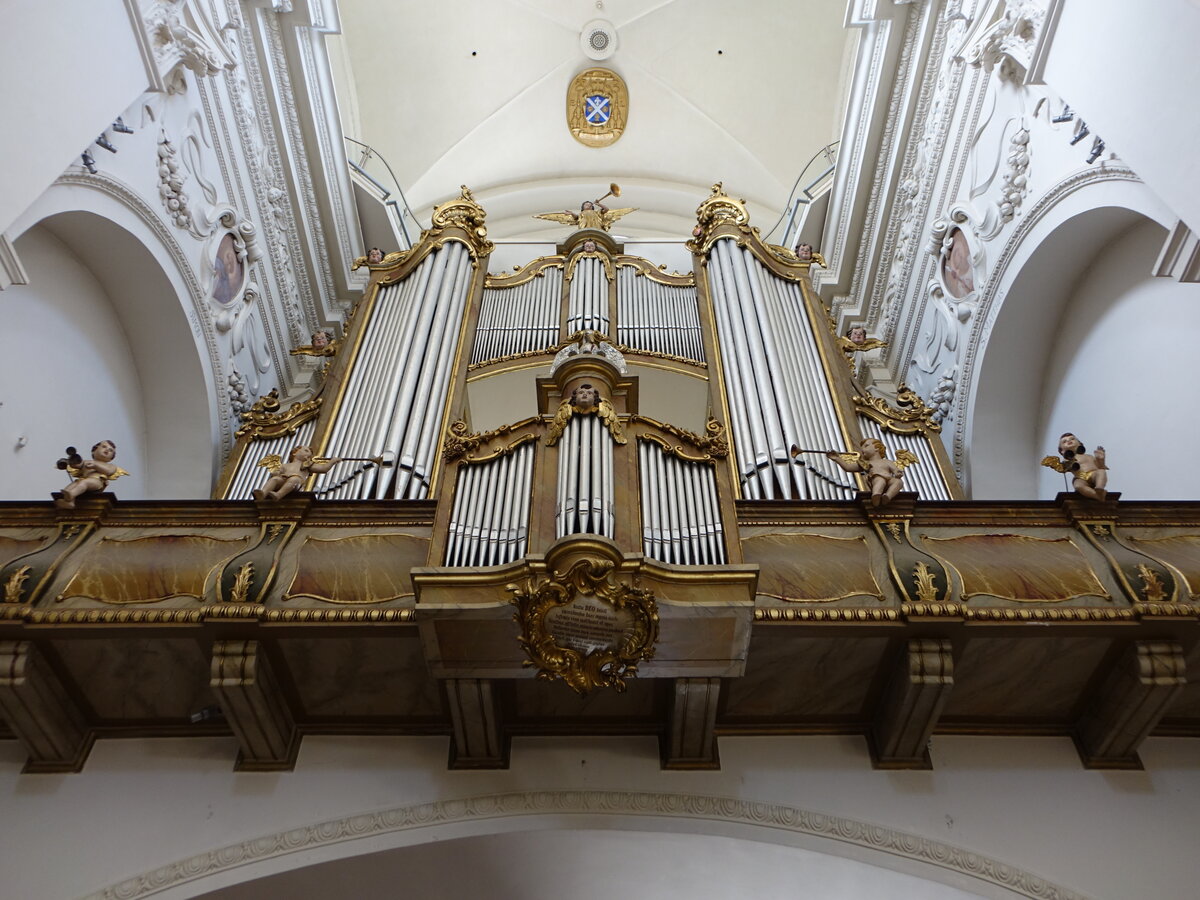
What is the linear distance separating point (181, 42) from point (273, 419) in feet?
10.0

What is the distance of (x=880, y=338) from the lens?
430 inches

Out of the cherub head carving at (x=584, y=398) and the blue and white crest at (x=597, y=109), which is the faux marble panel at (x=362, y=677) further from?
the blue and white crest at (x=597, y=109)

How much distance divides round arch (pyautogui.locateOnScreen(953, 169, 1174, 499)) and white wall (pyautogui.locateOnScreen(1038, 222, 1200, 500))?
0.12m

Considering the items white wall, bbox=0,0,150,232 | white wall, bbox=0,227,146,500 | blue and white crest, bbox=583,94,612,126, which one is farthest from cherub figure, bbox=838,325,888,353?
blue and white crest, bbox=583,94,612,126

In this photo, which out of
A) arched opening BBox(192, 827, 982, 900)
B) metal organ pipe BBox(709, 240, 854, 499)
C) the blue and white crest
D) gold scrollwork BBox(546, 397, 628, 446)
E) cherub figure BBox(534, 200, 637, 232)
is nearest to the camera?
arched opening BBox(192, 827, 982, 900)

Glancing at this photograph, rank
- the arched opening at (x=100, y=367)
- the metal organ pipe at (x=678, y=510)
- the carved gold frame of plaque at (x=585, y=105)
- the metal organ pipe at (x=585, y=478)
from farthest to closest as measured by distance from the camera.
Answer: the carved gold frame of plaque at (x=585, y=105), the arched opening at (x=100, y=367), the metal organ pipe at (x=678, y=510), the metal organ pipe at (x=585, y=478)

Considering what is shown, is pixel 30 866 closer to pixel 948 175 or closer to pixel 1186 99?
pixel 1186 99

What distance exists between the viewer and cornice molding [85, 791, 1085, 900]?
5266 millimetres

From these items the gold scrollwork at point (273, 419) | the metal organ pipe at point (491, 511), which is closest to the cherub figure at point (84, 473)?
the gold scrollwork at point (273, 419)

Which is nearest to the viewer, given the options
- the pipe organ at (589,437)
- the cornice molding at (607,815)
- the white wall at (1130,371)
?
the pipe organ at (589,437)

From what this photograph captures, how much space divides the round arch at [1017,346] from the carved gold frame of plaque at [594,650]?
4810 millimetres

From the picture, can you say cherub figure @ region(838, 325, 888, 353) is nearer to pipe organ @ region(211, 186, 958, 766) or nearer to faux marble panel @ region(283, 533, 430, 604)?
pipe organ @ region(211, 186, 958, 766)

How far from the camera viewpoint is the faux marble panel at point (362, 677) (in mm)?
5457

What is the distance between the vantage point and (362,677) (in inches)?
222
